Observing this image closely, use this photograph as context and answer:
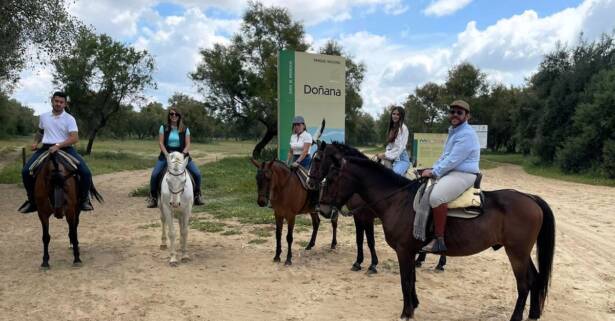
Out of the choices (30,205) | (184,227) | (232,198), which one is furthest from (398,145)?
(232,198)

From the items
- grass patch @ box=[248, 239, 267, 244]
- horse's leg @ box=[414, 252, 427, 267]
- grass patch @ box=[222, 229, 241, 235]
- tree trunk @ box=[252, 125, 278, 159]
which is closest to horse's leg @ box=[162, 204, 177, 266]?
grass patch @ box=[248, 239, 267, 244]

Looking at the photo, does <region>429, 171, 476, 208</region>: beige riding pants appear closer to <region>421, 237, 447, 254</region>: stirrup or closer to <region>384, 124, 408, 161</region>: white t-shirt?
<region>421, 237, 447, 254</region>: stirrup

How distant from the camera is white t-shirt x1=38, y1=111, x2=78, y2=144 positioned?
6887 millimetres

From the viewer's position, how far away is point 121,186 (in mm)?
17922

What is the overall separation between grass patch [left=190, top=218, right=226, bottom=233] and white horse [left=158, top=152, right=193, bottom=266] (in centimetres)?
235

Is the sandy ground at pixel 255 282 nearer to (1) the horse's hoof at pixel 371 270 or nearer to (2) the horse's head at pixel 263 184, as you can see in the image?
(1) the horse's hoof at pixel 371 270

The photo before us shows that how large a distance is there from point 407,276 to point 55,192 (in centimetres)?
549

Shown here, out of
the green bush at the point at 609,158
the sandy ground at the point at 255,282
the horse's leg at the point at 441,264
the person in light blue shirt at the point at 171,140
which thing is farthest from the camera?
the green bush at the point at 609,158

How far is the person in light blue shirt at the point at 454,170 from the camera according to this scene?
15.4 ft

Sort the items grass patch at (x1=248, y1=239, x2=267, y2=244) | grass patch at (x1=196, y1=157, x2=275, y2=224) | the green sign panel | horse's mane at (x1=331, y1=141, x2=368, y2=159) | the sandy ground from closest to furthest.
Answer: the sandy ground, horse's mane at (x1=331, y1=141, x2=368, y2=159), grass patch at (x1=248, y1=239, x2=267, y2=244), grass patch at (x1=196, y1=157, x2=275, y2=224), the green sign panel

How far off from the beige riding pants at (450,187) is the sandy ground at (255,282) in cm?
155

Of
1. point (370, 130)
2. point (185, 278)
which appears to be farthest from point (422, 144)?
point (370, 130)

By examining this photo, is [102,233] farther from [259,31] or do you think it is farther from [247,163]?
[259,31]

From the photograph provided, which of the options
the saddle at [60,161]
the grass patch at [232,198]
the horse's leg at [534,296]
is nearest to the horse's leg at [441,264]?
the horse's leg at [534,296]
